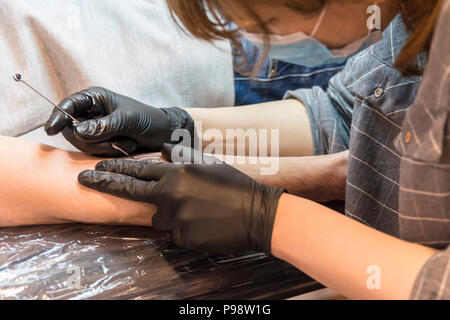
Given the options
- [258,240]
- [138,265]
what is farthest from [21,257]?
[258,240]

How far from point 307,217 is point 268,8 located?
1.16 feet

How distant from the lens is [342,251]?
66 cm

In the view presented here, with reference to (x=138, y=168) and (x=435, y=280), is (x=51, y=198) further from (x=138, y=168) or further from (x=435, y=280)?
(x=435, y=280)

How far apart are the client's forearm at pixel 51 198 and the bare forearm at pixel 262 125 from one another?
0.38 metres

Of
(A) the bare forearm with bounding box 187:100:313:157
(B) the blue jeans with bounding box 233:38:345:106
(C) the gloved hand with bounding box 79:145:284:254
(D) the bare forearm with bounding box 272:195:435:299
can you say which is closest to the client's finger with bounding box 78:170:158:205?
(C) the gloved hand with bounding box 79:145:284:254

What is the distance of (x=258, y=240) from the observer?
2.46 ft

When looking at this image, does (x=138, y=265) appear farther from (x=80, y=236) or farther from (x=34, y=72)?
(x=34, y=72)

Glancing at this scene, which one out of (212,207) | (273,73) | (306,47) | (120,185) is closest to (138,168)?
(120,185)

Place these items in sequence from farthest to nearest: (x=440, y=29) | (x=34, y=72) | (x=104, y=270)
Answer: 1. (x=34, y=72)
2. (x=104, y=270)
3. (x=440, y=29)

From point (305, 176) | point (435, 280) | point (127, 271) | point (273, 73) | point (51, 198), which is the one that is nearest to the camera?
point (435, 280)

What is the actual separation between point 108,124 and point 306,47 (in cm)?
45

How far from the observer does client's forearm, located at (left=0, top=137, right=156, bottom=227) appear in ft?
2.90

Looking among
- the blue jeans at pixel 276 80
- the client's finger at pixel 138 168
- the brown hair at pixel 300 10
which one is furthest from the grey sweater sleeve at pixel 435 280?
the blue jeans at pixel 276 80

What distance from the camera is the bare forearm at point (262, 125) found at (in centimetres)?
121
